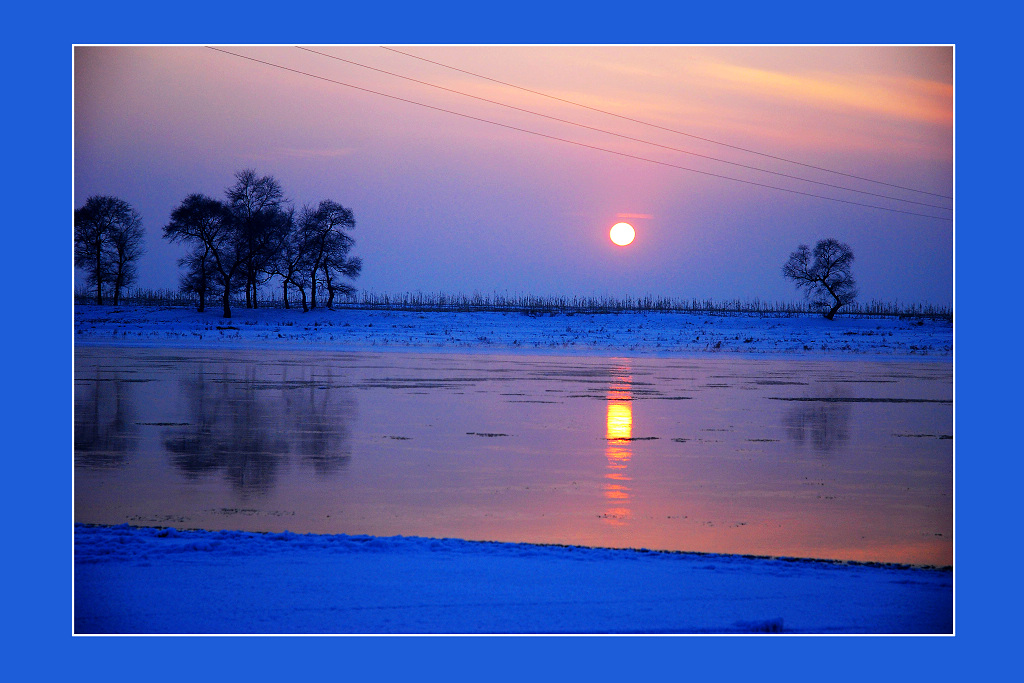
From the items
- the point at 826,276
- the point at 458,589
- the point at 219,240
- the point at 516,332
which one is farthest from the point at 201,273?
the point at 458,589

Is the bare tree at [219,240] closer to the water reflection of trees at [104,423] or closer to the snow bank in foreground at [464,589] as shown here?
the water reflection of trees at [104,423]

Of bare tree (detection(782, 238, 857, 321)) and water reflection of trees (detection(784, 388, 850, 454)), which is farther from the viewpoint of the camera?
bare tree (detection(782, 238, 857, 321))

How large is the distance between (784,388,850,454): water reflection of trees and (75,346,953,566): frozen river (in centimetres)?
4

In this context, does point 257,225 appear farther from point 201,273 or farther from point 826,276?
point 826,276

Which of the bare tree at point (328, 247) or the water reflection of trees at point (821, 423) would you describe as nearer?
the water reflection of trees at point (821, 423)

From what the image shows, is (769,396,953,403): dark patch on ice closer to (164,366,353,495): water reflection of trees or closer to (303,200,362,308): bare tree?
(164,366,353,495): water reflection of trees

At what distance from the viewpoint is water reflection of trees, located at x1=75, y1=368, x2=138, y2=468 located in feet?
31.3

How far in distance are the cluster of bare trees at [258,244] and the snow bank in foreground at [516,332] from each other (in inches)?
75.6

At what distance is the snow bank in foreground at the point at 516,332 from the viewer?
98.6 ft

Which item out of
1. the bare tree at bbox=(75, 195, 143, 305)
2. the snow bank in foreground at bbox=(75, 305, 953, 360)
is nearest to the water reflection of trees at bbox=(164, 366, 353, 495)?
the bare tree at bbox=(75, 195, 143, 305)

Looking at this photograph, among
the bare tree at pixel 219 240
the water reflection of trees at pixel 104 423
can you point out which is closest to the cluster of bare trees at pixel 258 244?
the bare tree at pixel 219 240

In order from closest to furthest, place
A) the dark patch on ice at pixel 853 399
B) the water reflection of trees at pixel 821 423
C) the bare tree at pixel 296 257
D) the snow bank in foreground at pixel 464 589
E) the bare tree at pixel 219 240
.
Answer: the snow bank in foreground at pixel 464 589
the water reflection of trees at pixel 821 423
the dark patch on ice at pixel 853 399
the bare tree at pixel 219 240
the bare tree at pixel 296 257

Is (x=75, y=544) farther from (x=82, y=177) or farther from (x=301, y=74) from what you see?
(x=301, y=74)

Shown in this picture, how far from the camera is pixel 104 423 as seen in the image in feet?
38.4
